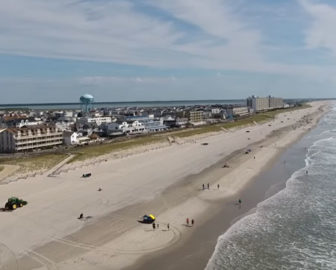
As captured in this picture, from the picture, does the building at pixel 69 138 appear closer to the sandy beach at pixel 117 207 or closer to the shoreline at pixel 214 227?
the sandy beach at pixel 117 207

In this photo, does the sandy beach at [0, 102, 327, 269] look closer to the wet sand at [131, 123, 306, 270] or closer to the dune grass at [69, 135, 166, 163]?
the wet sand at [131, 123, 306, 270]

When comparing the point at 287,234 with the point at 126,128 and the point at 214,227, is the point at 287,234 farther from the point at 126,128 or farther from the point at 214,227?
the point at 126,128

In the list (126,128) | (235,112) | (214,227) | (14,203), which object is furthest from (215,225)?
(235,112)

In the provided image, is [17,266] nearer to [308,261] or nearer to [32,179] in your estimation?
[308,261]

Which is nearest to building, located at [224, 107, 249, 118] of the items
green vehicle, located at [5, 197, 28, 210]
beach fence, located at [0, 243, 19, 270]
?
green vehicle, located at [5, 197, 28, 210]

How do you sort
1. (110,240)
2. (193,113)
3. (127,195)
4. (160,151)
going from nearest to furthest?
(110,240) → (127,195) → (160,151) → (193,113)

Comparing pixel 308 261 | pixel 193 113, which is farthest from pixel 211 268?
pixel 193 113

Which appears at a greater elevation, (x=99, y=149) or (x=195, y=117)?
(x=195, y=117)
